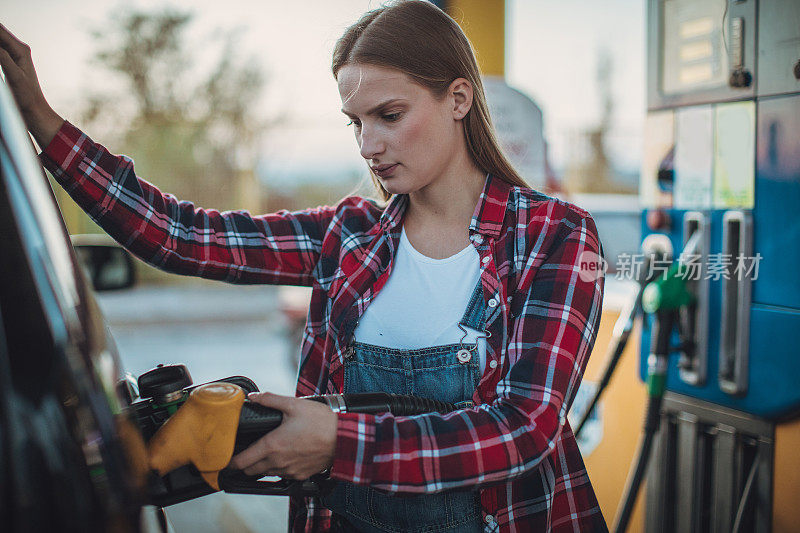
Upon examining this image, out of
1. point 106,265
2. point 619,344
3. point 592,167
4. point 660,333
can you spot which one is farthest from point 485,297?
point 592,167

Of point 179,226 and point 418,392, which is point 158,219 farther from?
point 418,392

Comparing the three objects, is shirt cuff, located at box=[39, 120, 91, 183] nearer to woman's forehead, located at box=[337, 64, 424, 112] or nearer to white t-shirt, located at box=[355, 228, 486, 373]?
woman's forehead, located at box=[337, 64, 424, 112]

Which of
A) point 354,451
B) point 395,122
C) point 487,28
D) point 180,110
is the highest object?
point 180,110

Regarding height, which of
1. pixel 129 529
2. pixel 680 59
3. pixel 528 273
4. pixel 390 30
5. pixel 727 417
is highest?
pixel 680 59

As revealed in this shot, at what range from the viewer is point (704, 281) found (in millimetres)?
2541

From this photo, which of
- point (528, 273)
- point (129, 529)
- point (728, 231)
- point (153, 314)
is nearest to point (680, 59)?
point (728, 231)

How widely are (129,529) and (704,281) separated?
7.43 ft

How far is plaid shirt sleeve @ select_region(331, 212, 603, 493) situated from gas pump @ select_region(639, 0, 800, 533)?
1180 mm

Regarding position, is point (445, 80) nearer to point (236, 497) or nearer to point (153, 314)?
point (236, 497)

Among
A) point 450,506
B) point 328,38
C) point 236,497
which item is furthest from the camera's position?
point 236,497

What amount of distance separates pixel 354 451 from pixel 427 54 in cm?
90

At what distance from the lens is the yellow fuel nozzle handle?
110 cm

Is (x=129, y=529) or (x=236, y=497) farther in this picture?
(x=236, y=497)

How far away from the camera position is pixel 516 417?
4.20 feet
